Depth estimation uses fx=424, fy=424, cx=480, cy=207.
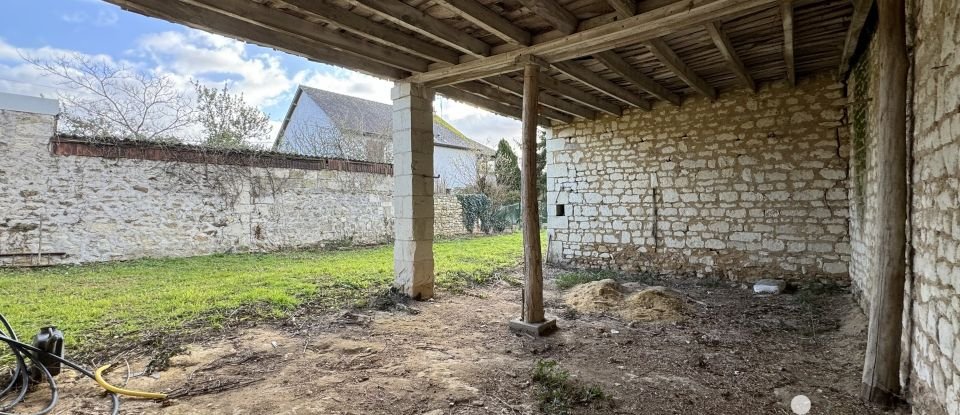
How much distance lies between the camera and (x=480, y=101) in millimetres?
6020

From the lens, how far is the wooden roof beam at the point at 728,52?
147 inches

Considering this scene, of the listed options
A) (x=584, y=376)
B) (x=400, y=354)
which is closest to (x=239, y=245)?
(x=400, y=354)

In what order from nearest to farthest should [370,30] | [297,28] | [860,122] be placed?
[297,28], [370,30], [860,122]

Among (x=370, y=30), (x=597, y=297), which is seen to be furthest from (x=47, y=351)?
(x=597, y=297)

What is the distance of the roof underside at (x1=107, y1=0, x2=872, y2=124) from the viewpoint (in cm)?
332

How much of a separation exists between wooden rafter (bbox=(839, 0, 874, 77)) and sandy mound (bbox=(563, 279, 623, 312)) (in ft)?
10.8

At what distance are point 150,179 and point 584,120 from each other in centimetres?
802

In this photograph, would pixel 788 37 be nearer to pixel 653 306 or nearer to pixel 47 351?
pixel 653 306

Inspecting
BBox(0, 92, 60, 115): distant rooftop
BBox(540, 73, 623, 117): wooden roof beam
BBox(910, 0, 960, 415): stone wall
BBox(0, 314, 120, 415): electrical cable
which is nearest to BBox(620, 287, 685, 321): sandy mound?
BBox(910, 0, 960, 415): stone wall

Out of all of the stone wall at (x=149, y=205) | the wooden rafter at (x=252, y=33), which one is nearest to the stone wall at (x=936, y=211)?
the wooden rafter at (x=252, y=33)

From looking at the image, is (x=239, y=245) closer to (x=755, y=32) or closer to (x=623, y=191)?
(x=623, y=191)

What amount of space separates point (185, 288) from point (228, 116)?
7863 millimetres

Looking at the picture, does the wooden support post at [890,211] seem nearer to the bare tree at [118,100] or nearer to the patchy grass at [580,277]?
the patchy grass at [580,277]

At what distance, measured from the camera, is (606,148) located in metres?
7.38
